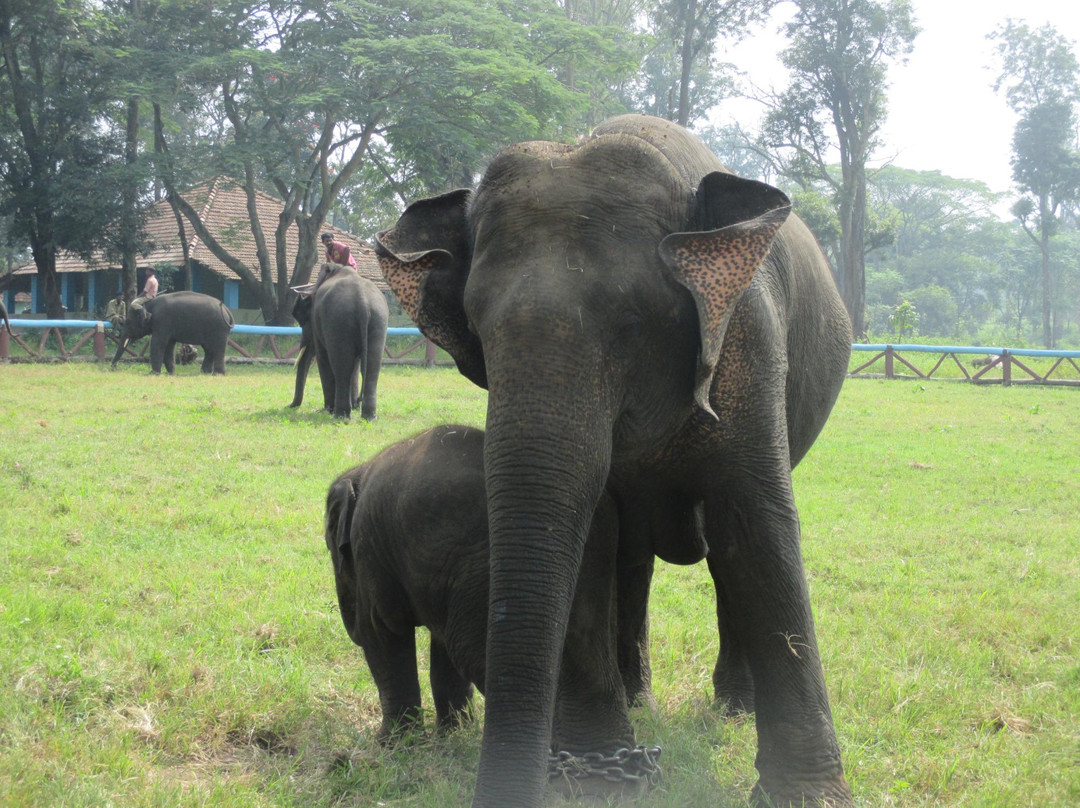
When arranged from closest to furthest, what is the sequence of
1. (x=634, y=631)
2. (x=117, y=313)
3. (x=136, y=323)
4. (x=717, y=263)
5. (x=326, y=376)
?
(x=717, y=263)
(x=634, y=631)
(x=326, y=376)
(x=136, y=323)
(x=117, y=313)

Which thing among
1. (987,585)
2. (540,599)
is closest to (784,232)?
(540,599)

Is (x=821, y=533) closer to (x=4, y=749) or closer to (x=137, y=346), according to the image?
(x=4, y=749)

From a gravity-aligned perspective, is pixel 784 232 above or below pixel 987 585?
above

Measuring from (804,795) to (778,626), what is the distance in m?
0.49

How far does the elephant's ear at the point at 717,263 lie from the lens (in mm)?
2783

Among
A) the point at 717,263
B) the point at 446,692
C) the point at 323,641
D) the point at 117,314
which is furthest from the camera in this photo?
the point at 117,314

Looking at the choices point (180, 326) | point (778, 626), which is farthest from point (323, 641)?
point (180, 326)

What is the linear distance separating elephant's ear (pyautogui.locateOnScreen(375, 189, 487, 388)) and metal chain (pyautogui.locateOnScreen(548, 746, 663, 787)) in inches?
48.5

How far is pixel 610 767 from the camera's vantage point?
11.3 ft

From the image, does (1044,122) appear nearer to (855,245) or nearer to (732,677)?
(855,245)

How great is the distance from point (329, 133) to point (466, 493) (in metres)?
25.4

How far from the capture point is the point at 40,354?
919 inches

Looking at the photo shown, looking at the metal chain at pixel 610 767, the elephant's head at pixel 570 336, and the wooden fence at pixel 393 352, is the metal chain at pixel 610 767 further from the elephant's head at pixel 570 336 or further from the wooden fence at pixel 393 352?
the wooden fence at pixel 393 352

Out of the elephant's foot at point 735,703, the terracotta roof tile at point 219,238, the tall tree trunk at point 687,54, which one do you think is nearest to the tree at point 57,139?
the terracotta roof tile at point 219,238
